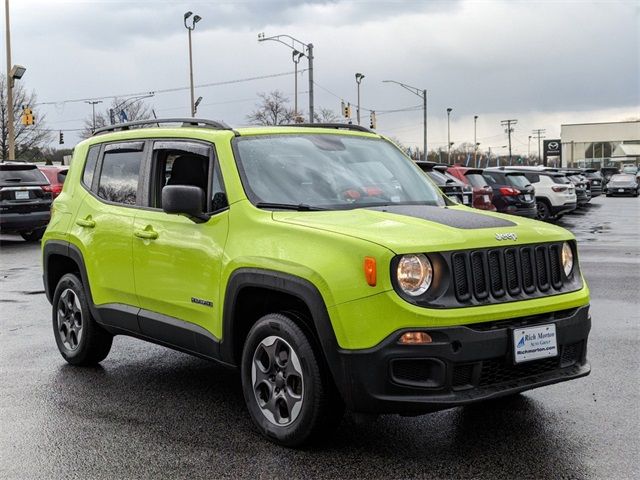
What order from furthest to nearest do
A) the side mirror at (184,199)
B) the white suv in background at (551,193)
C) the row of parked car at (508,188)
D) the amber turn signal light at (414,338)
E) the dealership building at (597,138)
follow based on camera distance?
the dealership building at (597,138)
the white suv in background at (551,193)
the row of parked car at (508,188)
the side mirror at (184,199)
the amber turn signal light at (414,338)

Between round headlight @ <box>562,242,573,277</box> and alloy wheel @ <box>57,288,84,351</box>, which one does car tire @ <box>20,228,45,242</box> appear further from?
round headlight @ <box>562,242,573,277</box>

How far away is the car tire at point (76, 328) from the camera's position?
6473mm

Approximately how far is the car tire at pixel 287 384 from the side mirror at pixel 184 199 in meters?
0.86

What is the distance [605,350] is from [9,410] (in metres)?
4.85

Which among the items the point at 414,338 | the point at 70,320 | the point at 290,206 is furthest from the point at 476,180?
the point at 414,338

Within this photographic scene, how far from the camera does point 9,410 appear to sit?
216 inches

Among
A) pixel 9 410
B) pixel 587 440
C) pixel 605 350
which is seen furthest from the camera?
pixel 605 350

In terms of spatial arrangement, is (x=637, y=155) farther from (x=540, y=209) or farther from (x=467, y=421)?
(x=467, y=421)

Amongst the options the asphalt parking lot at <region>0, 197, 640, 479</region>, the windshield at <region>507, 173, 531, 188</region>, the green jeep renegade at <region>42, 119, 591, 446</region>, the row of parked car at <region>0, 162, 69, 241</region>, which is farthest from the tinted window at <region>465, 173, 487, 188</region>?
the green jeep renegade at <region>42, 119, 591, 446</region>

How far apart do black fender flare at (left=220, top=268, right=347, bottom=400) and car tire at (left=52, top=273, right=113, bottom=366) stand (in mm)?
1922

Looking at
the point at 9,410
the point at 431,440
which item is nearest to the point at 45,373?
the point at 9,410

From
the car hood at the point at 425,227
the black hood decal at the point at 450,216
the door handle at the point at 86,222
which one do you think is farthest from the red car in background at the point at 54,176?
the car hood at the point at 425,227

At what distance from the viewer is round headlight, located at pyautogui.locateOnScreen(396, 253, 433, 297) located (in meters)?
4.11

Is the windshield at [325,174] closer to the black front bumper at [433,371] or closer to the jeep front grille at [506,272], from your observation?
the jeep front grille at [506,272]
